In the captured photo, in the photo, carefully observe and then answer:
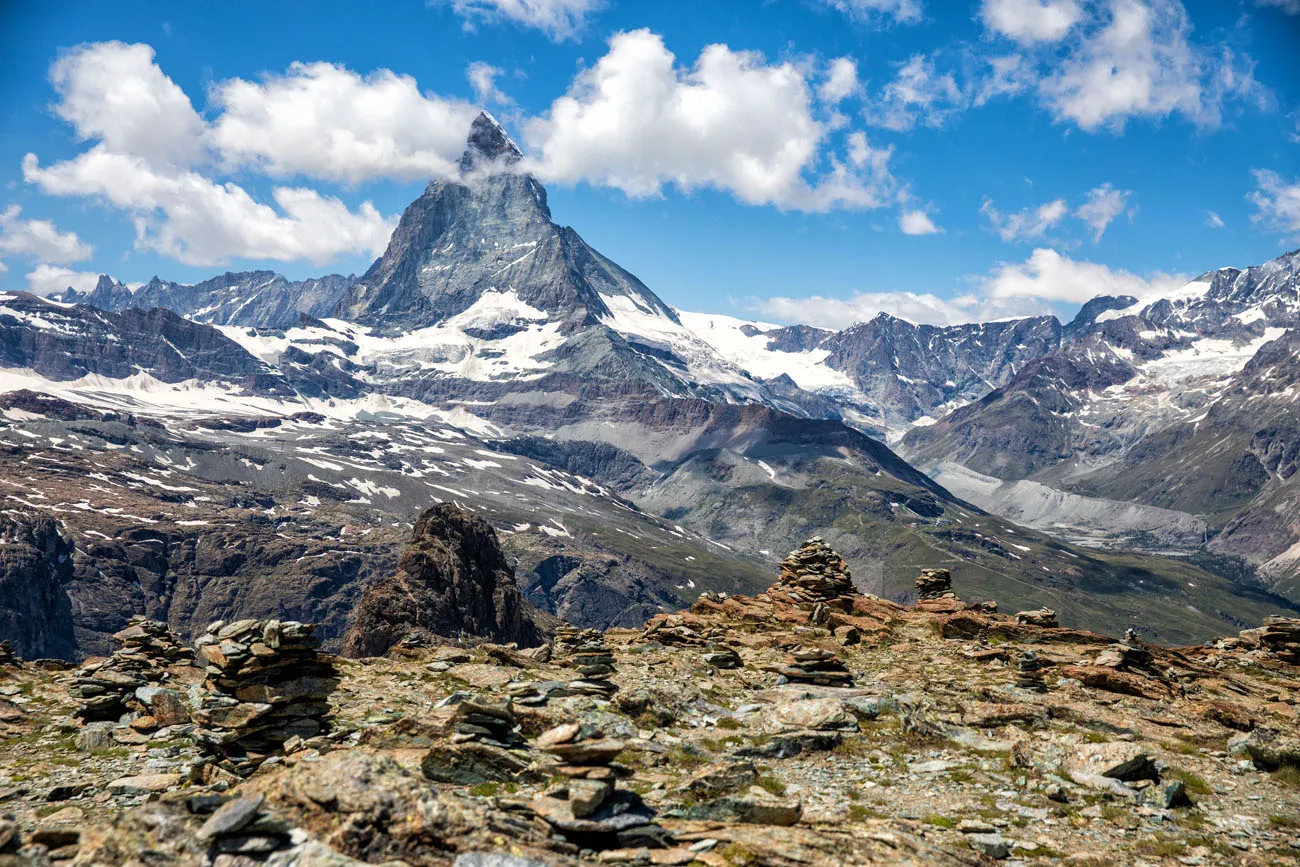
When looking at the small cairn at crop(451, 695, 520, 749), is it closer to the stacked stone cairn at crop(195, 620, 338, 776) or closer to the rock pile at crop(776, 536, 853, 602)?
the stacked stone cairn at crop(195, 620, 338, 776)

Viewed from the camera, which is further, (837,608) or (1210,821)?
(837,608)

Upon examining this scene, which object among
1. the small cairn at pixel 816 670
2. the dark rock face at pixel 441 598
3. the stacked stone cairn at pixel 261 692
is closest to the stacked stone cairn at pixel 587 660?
the small cairn at pixel 816 670

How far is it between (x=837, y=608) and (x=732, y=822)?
44.2 m

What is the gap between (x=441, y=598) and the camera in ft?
516

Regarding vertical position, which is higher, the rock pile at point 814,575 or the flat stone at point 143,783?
the rock pile at point 814,575

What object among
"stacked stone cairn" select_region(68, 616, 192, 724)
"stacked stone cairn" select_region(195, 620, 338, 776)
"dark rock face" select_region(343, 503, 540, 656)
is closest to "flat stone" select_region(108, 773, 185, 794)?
"stacked stone cairn" select_region(195, 620, 338, 776)

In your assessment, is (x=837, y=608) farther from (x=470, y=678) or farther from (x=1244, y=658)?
(x=470, y=678)

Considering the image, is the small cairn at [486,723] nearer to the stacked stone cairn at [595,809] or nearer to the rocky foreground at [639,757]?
the rocky foreground at [639,757]

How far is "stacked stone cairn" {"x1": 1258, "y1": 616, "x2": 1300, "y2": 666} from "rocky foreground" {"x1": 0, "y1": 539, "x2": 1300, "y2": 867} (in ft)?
31.1

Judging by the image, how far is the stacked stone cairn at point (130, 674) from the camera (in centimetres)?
3045

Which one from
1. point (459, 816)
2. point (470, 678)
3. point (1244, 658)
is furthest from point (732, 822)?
point (1244, 658)

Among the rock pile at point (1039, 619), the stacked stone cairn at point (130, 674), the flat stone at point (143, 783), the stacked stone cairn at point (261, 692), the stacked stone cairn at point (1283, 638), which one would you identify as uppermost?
the stacked stone cairn at point (1283, 638)

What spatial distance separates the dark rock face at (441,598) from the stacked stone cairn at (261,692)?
98077 millimetres

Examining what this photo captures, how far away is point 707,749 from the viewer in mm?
27031
